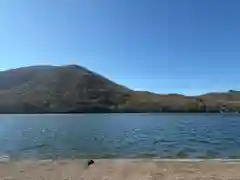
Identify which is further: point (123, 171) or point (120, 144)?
point (120, 144)

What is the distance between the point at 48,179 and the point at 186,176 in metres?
5.16

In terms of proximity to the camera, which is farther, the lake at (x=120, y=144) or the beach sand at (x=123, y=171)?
the lake at (x=120, y=144)

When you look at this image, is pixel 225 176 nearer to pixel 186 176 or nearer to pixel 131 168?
pixel 186 176

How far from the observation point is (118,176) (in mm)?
15320

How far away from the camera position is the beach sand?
14938mm

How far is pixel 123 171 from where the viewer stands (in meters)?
16.3

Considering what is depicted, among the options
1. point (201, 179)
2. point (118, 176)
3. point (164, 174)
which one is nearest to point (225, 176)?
point (201, 179)

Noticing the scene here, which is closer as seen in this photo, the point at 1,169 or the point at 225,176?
the point at 225,176

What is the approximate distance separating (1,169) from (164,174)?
7046 mm

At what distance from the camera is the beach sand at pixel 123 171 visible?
1494cm

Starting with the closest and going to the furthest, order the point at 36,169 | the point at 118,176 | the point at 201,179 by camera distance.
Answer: the point at 201,179 → the point at 118,176 → the point at 36,169

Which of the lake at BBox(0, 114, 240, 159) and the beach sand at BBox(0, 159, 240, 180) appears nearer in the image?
the beach sand at BBox(0, 159, 240, 180)

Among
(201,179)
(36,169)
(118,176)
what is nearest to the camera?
(201,179)

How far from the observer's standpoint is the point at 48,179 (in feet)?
47.5
